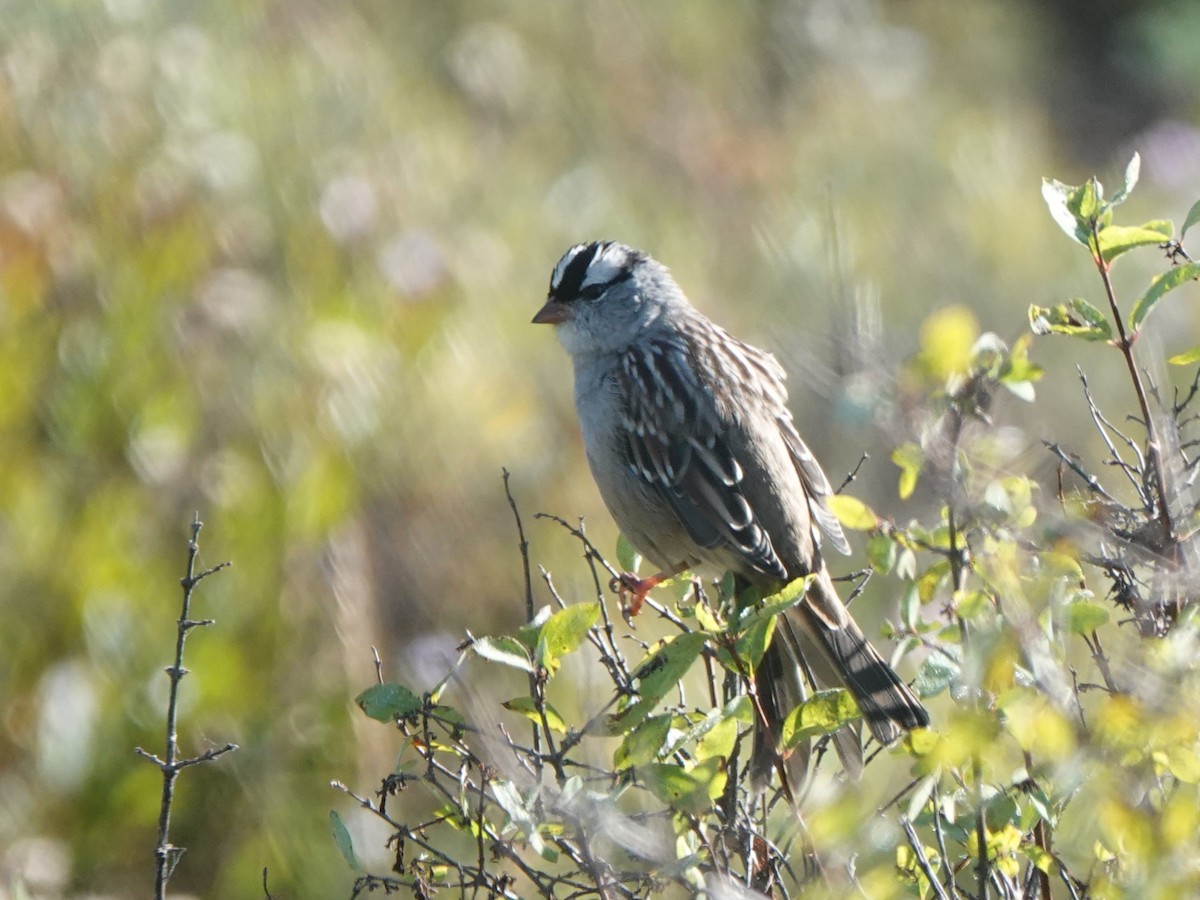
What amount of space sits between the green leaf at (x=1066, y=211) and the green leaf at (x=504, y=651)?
3.07 ft

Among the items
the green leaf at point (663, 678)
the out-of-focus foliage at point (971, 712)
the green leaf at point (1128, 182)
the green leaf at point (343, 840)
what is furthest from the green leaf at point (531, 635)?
the green leaf at point (1128, 182)

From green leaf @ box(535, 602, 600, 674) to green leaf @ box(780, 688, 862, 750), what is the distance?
1.02ft

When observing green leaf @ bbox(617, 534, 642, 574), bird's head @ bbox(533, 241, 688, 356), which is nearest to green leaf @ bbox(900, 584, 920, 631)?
green leaf @ bbox(617, 534, 642, 574)

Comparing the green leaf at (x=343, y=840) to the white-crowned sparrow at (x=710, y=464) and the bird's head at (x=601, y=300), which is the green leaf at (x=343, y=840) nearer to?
the white-crowned sparrow at (x=710, y=464)

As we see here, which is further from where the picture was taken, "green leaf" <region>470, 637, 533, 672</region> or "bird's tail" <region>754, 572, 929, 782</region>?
→ "bird's tail" <region>754, 572, 929, 782</region>

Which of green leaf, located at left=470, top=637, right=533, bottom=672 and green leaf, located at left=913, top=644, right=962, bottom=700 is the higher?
green leaf, located at left=470, top=637, right=533, bottom=672

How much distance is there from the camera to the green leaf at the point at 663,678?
6.53ft

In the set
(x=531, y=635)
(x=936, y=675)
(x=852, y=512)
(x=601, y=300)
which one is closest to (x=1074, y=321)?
(x=852, y=512)

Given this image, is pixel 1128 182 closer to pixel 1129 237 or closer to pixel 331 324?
pixel 1129 237

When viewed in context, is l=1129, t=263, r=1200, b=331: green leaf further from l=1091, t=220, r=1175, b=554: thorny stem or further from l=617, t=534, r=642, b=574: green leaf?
l=617, t=534, r=642, b=574: green leaf

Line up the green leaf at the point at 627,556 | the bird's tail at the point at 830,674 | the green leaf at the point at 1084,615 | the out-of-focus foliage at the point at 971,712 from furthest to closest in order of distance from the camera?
the green leaf at the point at 627,556 < the bird's tail at the point at 830,674 < the green leaf at the point at 1084,615 < the out-of-focus foliage at the point at 971,712

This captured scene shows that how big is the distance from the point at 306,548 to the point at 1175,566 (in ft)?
11.7

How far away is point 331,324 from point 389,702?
3954 mm

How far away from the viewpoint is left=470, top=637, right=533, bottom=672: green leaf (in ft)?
6.84
